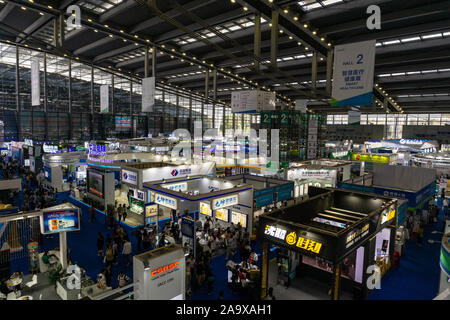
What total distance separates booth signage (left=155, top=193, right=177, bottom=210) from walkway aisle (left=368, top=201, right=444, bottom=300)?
6.96 metres

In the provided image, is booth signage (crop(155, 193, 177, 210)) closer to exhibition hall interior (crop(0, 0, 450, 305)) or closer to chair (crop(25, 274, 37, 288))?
exhibition hall interior (crop(0, 0, 450, 305))

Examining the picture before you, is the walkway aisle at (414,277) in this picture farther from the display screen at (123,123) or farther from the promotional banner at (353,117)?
the display screen at (123,123)

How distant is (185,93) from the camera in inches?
1876

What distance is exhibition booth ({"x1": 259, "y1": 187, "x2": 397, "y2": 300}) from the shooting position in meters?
7.28

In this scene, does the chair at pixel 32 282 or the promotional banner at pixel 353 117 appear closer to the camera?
the chair at pixel 32 282

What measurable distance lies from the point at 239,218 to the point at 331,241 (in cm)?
664

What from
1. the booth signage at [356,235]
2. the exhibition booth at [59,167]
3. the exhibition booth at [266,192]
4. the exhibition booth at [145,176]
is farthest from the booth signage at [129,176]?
the booth signage at [356,235]

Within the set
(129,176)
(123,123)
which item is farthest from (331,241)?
(123,123)

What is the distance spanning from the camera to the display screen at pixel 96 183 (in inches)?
662

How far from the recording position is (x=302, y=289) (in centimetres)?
915

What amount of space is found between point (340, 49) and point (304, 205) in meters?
5.86

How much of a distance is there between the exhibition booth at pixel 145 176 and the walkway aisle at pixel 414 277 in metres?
8.49
